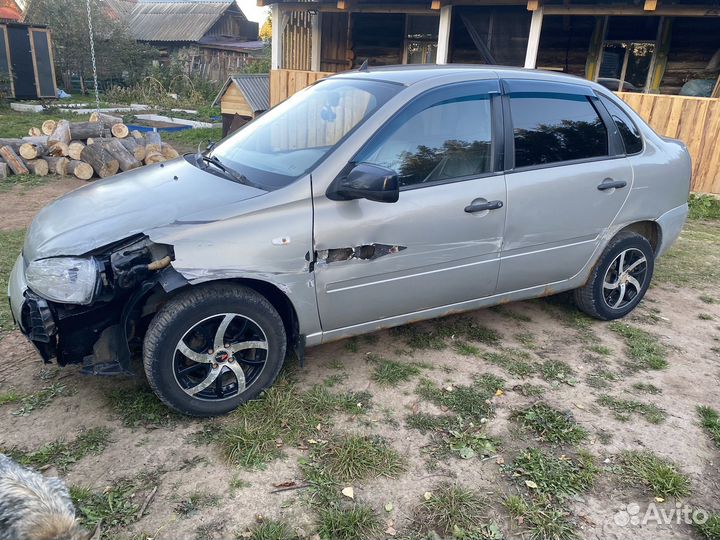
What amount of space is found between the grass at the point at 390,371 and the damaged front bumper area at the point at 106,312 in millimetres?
1425

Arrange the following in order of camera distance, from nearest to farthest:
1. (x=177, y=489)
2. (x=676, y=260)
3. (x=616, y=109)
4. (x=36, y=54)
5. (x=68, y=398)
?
(x=177, y=489)
(x=68, y=398)
(x=616, y=109)
(x=676, y=260)
(x=36, y=54)

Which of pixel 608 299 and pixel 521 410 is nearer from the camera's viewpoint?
pixel 521 410

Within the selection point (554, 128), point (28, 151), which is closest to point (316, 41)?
point (28, 151)

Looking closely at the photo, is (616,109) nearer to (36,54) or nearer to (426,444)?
(426,444)

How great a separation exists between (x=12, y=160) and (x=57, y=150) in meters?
0.72

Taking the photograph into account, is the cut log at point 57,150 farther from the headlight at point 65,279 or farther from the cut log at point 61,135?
the headlight at point 65,279

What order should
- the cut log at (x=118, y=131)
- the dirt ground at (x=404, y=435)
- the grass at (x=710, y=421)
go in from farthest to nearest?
1. the cut log at (x=118, y=131)
2. the grass at (x=710, y=421)
3. the dirt ground at (x=404, y=435)

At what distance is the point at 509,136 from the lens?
3.58 metres

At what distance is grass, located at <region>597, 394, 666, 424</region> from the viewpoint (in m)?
3.23

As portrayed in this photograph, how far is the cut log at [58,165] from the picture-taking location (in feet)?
29.5

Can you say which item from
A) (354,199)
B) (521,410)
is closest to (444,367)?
(521,410)

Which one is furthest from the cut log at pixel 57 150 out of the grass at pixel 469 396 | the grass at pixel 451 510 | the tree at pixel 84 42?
the tree at pixel 84 42

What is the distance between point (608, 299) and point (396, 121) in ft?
7.93

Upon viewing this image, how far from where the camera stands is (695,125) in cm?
848
